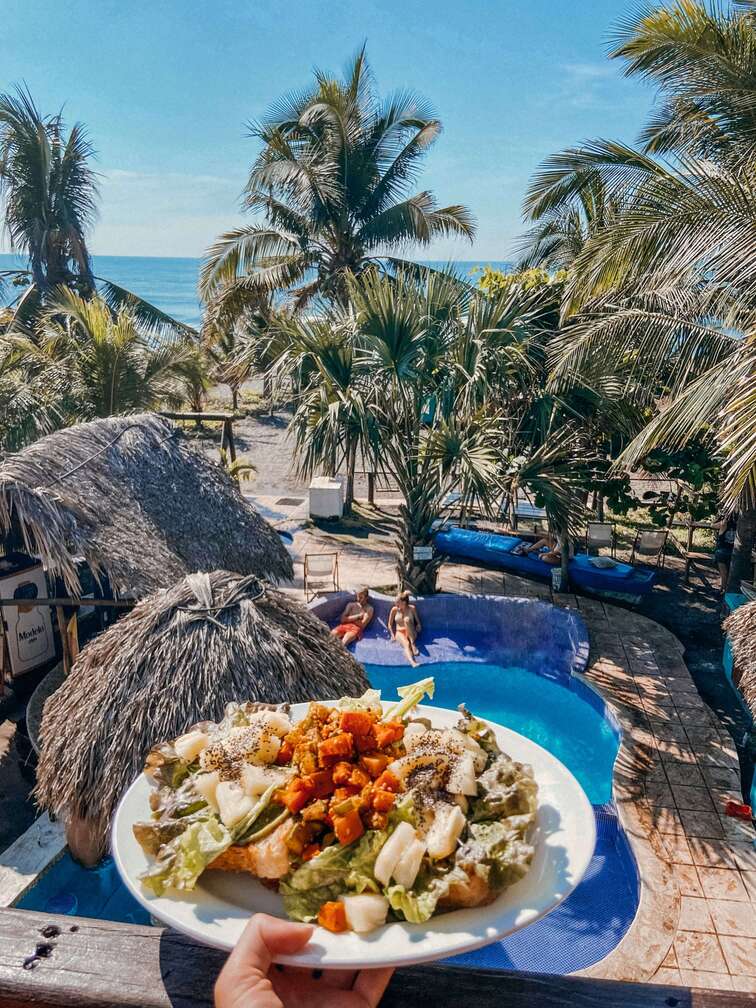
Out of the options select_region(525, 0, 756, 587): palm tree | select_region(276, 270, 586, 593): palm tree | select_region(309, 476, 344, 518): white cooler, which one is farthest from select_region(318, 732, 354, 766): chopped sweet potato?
select_region(309, 476, 344, 518): white cooler

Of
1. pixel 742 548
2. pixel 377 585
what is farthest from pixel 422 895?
pixel 377 585

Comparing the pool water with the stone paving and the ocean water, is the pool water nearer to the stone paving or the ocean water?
the stone paving

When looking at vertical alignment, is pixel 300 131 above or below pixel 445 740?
above

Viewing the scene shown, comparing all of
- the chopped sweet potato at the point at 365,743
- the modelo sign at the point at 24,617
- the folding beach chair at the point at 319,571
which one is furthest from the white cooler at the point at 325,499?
the chopped sweet potato at the point at 365,743

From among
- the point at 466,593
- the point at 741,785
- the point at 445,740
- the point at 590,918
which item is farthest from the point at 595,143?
the point at 445,740

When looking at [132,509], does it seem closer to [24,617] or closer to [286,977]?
[24,617]

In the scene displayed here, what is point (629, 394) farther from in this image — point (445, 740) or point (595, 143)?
point (445, 740)

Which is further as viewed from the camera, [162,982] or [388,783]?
[388,783]

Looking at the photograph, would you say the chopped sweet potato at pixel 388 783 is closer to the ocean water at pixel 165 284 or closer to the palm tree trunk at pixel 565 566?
the palm tree trunk at pixel 565 566
